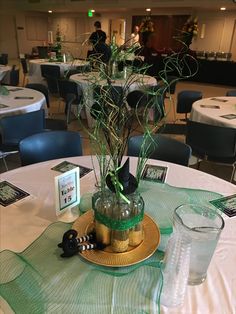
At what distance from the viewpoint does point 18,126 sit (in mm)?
2559

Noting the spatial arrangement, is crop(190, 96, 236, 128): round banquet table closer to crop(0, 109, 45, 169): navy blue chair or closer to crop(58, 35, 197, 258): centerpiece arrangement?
crop(0, 109, 45, 169): navy blue chair

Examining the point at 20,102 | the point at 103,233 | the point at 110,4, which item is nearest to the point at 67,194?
the point at 103,233

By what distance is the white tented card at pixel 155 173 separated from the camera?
1543mm

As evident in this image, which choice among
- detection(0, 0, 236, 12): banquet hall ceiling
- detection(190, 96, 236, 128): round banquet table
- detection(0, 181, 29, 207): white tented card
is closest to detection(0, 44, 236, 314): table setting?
detection(0, 181, 29, 207): white tented card

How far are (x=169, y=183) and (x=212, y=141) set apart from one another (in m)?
1.23

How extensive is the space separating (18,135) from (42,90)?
1464 millimetres

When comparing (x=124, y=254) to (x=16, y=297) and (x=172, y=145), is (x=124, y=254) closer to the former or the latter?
(x=16, y=297)

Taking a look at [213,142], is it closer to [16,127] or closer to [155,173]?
[155,173]

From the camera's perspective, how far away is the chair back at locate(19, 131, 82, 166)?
1.90m

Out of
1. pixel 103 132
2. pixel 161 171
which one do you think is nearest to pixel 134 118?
pixel 103 132

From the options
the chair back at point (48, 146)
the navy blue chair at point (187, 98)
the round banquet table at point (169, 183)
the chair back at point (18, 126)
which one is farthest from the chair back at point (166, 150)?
the navy blue chair at point (187, 98)

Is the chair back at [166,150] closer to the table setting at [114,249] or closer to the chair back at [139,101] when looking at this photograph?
the chair back at [139,101]

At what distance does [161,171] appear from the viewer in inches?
63.9

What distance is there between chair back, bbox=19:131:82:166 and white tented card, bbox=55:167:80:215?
2.69 feet
